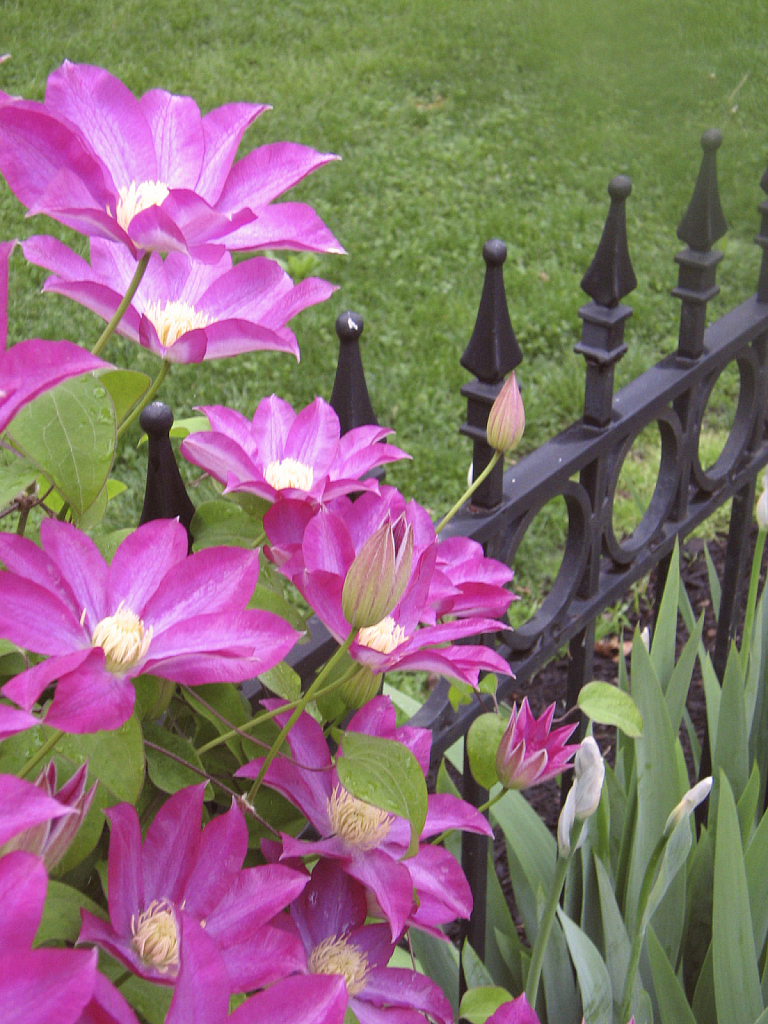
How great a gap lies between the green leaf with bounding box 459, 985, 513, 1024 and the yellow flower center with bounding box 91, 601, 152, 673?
414 mm

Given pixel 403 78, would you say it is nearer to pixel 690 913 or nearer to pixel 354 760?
pixel 690 913

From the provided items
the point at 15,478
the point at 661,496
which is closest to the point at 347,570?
the point at 15,478

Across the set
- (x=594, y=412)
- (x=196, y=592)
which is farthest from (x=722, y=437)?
(x=196, y=592)

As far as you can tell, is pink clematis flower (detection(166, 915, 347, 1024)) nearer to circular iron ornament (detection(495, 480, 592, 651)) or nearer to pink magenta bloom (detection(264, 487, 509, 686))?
pink magenta bloom (detection(264, 487, 509, 686))

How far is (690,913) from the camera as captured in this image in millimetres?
1294

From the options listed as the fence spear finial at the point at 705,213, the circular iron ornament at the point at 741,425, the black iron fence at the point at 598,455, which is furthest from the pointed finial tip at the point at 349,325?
the circular iron ornament at the point at 741,425

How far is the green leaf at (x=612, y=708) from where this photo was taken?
895 mm

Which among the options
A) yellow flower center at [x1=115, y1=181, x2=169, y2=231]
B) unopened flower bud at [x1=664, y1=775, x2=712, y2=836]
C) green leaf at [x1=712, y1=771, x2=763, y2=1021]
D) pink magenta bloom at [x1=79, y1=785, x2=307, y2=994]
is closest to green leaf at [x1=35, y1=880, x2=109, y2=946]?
pink magenta bloom at [x1=79, y1=785, x2=307, y2=994]

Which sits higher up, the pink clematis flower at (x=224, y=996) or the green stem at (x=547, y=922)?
the pink clematis flower at (x=224, y=996)

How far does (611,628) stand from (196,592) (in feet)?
6.37

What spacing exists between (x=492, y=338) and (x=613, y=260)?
290 millimetres

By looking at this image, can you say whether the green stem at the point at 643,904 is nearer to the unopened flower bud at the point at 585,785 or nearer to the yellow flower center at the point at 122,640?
the unopened flower bud at the point at 585,785

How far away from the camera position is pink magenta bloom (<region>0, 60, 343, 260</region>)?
557mm

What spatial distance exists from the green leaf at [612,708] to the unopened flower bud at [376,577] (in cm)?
36
